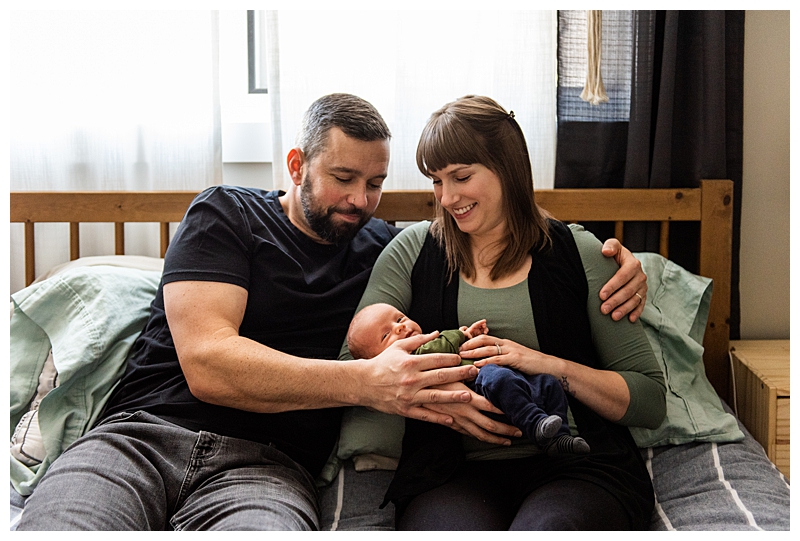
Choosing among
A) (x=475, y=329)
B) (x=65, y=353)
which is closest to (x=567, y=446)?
(x=475, y=329)

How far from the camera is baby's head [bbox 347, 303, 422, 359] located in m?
1.48

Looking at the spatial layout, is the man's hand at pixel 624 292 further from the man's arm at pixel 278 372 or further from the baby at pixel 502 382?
the man's arm at pixel 278 372

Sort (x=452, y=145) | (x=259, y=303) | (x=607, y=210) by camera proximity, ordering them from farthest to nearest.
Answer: (x=607, y=210), (x=259, y=303), (x=452, y=145)

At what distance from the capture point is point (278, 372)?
4.70ft

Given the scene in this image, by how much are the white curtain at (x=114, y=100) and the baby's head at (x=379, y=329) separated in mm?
913

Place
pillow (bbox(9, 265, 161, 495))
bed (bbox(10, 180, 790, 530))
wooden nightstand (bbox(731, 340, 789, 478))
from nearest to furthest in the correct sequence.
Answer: bed (bbox(10, 180, 790, 530))
pillow (bbox(9, 265, 161, 495))
wooden nightstand (bbox(731, 340, 789, 478))

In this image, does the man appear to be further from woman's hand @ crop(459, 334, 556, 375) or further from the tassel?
the tassel

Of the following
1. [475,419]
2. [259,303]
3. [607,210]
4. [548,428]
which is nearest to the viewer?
[548,428]

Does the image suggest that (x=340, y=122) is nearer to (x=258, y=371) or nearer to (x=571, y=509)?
(x=258, y=371)

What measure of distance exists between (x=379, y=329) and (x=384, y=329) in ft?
0.04

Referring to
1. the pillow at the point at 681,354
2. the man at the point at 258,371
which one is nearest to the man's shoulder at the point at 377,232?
the man at the point at 258,371

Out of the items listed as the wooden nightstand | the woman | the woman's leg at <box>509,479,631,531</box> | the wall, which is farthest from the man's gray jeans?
the wall

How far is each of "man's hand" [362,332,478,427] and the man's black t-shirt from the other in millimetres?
205

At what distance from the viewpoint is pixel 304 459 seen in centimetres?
153
